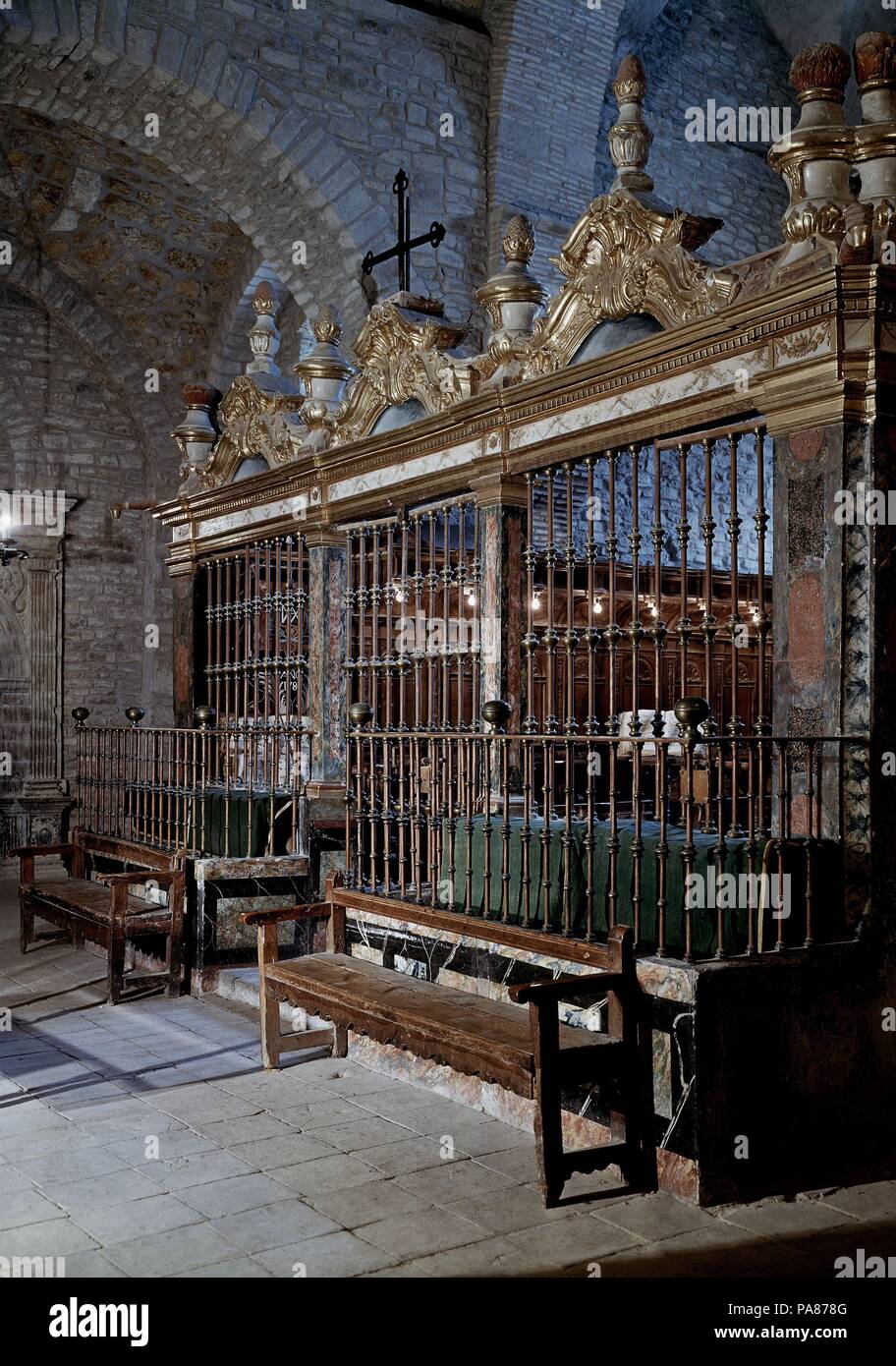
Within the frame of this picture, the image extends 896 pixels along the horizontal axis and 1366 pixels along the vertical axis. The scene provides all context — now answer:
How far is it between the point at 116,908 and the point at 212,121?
5.55 meters

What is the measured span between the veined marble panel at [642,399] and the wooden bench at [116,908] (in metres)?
2.89

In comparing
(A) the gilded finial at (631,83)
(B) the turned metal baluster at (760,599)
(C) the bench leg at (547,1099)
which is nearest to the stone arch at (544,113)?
(A) the gilded finial at (631,83)

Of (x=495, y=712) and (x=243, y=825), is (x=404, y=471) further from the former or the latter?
(x=243, y=825)

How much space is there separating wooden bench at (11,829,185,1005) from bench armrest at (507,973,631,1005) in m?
3.23

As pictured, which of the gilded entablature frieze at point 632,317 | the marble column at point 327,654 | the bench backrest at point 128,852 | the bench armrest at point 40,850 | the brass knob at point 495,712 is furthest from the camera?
the bench armrest at point 40,850

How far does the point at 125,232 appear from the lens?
10.5 metres

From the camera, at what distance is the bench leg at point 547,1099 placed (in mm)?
3527

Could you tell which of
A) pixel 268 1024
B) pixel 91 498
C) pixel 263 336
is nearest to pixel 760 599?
pixel 268 1024

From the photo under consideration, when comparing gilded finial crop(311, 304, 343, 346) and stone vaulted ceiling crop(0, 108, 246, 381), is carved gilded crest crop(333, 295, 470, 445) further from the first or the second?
stone vaulted ceiling crop(0, 108, 246, 381)

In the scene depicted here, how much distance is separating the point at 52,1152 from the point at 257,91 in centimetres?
716

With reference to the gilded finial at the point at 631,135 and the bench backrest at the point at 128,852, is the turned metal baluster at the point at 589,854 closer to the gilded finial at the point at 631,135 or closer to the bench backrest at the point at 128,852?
the gilded finial at the point at 631,135

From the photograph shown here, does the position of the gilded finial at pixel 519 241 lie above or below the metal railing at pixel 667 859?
above

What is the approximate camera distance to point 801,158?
4105 millimetres
